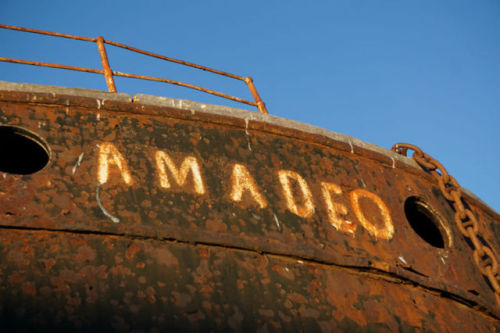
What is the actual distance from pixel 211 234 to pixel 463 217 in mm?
1732

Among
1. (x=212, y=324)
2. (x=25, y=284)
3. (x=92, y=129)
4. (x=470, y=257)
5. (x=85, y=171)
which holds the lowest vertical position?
(x=212, y=324)

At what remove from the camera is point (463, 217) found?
4566 mm

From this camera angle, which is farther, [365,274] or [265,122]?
[265,122]

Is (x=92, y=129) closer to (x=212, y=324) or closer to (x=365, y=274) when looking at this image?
(x=212, y=324)

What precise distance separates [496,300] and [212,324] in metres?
1.91

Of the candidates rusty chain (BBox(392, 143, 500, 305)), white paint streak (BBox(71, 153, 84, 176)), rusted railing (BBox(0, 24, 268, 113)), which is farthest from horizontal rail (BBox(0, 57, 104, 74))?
rusty chain (BBox(392, 143, 500, 305))

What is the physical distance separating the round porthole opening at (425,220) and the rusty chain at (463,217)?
5.2 inches

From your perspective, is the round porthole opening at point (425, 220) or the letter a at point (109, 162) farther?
the round porthole opening at point (425, 220)

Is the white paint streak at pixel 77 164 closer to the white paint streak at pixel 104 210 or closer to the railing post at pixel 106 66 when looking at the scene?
the white paint streak at pixel 104 210

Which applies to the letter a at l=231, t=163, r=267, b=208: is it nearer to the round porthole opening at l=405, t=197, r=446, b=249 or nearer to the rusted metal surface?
the rusted metal surface

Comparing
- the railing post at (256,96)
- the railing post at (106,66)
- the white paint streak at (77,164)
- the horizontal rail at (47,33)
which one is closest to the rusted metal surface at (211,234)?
the white paint streak at (77,164)

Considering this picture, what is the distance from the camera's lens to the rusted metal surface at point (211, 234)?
3273 mm

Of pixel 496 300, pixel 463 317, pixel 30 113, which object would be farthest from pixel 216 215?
pixel 496 300

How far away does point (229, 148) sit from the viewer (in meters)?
4.14
